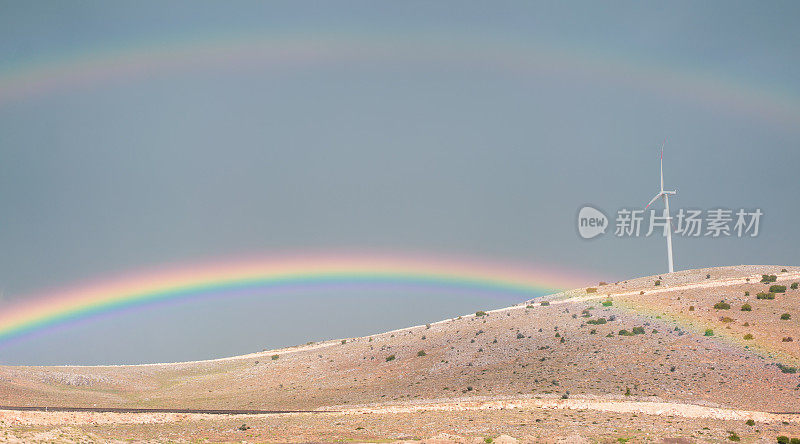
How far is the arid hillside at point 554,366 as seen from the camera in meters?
70.0

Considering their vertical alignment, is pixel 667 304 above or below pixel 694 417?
above

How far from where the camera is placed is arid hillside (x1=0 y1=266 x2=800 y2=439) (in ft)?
230

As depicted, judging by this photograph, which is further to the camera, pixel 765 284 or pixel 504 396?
pixel 765 284

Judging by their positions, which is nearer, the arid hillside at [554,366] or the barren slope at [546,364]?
the arid hillside at [554,366]

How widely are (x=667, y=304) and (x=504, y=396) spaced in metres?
46.5

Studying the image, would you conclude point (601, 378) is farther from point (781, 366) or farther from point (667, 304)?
point (667, 304)

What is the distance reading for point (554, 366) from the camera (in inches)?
3164

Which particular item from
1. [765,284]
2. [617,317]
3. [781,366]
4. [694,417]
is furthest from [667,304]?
[694,417]

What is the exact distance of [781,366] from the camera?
71.8 meters

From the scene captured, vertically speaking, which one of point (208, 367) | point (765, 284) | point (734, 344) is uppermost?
point (765, 284)

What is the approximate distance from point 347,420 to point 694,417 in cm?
3417

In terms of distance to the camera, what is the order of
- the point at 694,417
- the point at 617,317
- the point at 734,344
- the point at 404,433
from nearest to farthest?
the point at 404,433, the point at 694,417, the point at 734,344, the point at 617,317

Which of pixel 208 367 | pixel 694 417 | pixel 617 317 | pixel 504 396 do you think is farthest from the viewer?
pixel 208 367

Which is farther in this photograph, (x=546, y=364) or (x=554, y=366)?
(x=546, y=364)
